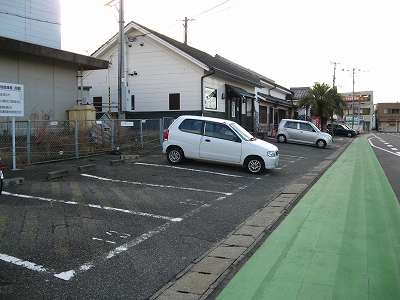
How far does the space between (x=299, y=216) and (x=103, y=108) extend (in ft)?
61.9

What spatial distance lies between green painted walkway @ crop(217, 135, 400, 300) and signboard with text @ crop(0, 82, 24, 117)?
24.3ft

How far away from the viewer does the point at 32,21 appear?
14289 millimetres

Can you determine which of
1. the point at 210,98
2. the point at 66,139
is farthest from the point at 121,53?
the point at 210,98

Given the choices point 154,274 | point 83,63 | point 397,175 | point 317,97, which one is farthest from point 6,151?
point 317,97

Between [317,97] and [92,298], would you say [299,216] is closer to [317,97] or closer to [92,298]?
[92,298]

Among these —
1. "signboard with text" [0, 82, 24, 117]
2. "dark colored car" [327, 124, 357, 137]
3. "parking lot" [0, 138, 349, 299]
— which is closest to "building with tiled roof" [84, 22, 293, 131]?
"signboard with text" [0, 82, 24, 117]

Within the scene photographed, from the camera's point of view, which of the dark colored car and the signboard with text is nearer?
the signboard with text

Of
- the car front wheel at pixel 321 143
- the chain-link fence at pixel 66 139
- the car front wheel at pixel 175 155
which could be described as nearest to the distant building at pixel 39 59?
the chain-link fence at pixel 66 139

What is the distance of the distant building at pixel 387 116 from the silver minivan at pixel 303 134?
257ft

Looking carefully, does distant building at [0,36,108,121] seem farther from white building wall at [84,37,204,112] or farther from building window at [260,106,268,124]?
building window at [260,106,268,124]

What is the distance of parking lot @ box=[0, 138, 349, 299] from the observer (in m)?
3.92

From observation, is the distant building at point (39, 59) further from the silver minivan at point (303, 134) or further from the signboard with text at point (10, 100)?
the silver minivan at point (303, 134)

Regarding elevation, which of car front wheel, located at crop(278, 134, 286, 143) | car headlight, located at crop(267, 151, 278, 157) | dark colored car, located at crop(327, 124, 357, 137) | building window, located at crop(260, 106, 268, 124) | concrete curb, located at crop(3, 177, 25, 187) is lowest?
concrete curb, located at crop(3, 177, 25, 187)

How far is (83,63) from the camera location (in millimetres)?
15445
